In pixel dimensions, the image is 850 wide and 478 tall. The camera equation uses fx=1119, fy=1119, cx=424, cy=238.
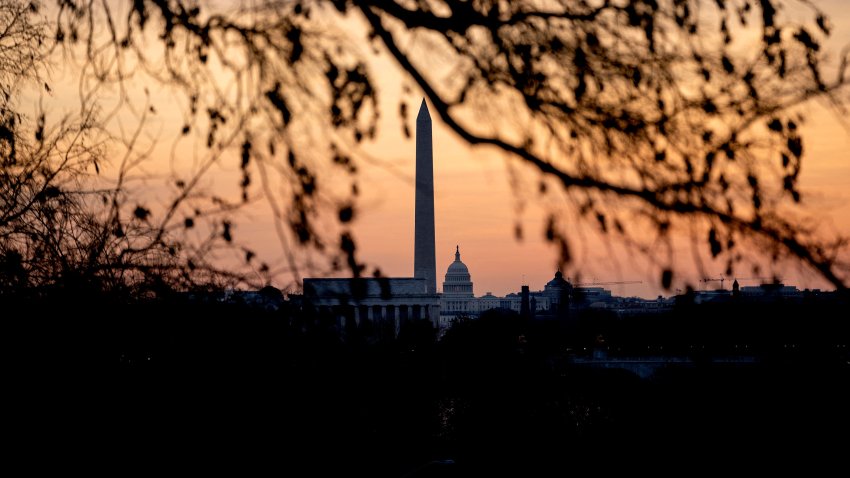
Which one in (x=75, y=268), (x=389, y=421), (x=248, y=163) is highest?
(x=248, y=163)

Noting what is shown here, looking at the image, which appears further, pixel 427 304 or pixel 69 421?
pixel 427 304

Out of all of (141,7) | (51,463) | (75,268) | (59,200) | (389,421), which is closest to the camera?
(51,463)

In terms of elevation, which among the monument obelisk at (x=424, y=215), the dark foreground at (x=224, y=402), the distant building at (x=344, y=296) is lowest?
the dark foreground at (x=224, y=402)

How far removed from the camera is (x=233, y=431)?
497 cm

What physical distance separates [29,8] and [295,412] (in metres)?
2.54

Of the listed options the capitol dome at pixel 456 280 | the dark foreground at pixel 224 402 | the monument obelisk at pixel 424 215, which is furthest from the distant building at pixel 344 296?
the capitol dome at pixel 456 280

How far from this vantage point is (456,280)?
144375mm

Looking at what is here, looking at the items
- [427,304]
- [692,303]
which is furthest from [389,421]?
[427,304]

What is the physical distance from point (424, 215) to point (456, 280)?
8318 centimetres

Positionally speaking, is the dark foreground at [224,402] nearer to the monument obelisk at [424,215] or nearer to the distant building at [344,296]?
the distant building at [344,296]

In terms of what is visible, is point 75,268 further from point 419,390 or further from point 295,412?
point 419,390

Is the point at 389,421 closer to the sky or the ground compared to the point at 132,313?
closer to the ground

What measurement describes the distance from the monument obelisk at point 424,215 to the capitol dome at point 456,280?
251ft

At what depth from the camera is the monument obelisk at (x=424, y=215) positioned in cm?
5653
